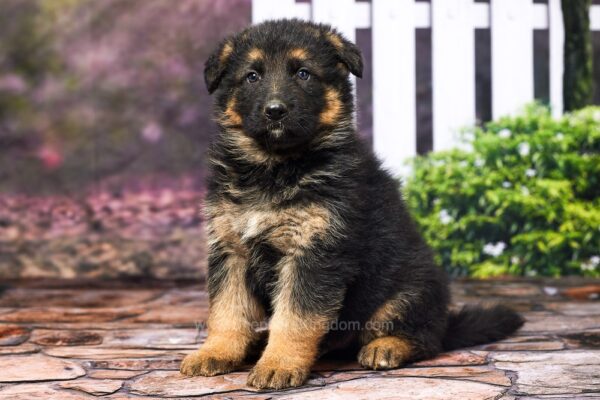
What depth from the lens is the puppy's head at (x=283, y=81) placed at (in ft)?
11.3

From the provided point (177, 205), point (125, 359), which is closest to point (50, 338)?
point (125, 359)

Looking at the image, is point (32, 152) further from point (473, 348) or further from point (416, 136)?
point (473, 348)

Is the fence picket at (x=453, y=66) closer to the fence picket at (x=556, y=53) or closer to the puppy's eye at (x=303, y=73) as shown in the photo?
the fence picket at (x=556, y=53)

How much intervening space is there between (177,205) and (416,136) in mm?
2390

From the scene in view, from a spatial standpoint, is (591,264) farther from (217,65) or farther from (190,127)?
(217,65)

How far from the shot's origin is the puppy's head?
3443mm

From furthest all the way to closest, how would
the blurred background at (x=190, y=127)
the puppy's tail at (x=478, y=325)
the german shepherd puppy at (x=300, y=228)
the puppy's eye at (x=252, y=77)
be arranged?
1. the blurred background at (x=190, y=127)
2. the puppy's tail at (x=478, y=325)
3. the puppy's eye at (x=252, y=77)
4. the german shepherd puppy at (x=300, y=228)

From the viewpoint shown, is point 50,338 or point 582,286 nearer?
point 50,338

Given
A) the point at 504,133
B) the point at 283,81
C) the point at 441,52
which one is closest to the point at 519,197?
the point at 504,133

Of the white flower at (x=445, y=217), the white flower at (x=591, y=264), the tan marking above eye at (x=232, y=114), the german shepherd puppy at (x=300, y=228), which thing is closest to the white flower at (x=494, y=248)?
the white flower at (x=445, y=217)

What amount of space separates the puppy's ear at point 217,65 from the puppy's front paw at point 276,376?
4.41 feet

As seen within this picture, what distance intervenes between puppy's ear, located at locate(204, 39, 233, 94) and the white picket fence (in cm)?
386

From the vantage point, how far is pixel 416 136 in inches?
299

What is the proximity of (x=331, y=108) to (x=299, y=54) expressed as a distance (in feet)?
0.96
